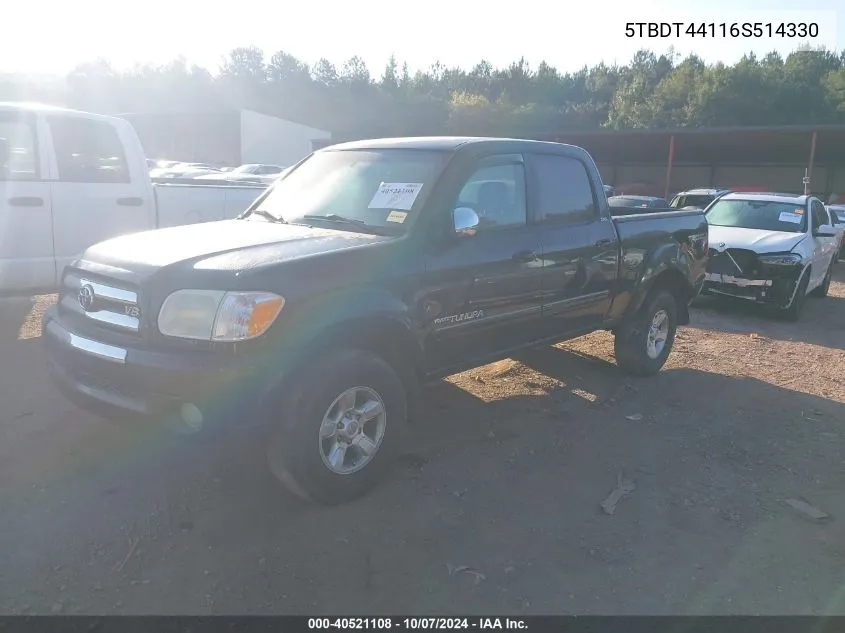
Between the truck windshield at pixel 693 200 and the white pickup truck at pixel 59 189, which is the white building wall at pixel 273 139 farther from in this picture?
the white pickup truck at pixel 59 189

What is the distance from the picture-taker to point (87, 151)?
659 centimetres

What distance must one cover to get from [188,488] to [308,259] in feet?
4.80

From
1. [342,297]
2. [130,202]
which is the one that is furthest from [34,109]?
[342,297]

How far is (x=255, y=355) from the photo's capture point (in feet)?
10.8

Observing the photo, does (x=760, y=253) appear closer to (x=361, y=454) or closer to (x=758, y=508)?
(x=758, y=508)

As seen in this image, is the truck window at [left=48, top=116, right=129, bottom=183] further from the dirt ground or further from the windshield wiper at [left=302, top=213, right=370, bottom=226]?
the windshield wiper at [left=302, top=213, right=370, bottom=226]

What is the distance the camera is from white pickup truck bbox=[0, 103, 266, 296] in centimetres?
616

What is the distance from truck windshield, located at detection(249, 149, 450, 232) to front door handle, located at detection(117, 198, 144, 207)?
2.46 m

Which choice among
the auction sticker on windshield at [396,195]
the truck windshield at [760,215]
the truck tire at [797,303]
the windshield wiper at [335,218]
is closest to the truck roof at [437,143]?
the auction sticker on windshield at [396,195]

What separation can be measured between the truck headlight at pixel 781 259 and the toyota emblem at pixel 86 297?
8248mm

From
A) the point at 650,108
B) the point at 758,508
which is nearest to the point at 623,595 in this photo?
the point at 758,508

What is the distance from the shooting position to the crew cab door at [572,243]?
492 cm

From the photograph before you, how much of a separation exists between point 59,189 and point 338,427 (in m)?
4.22
